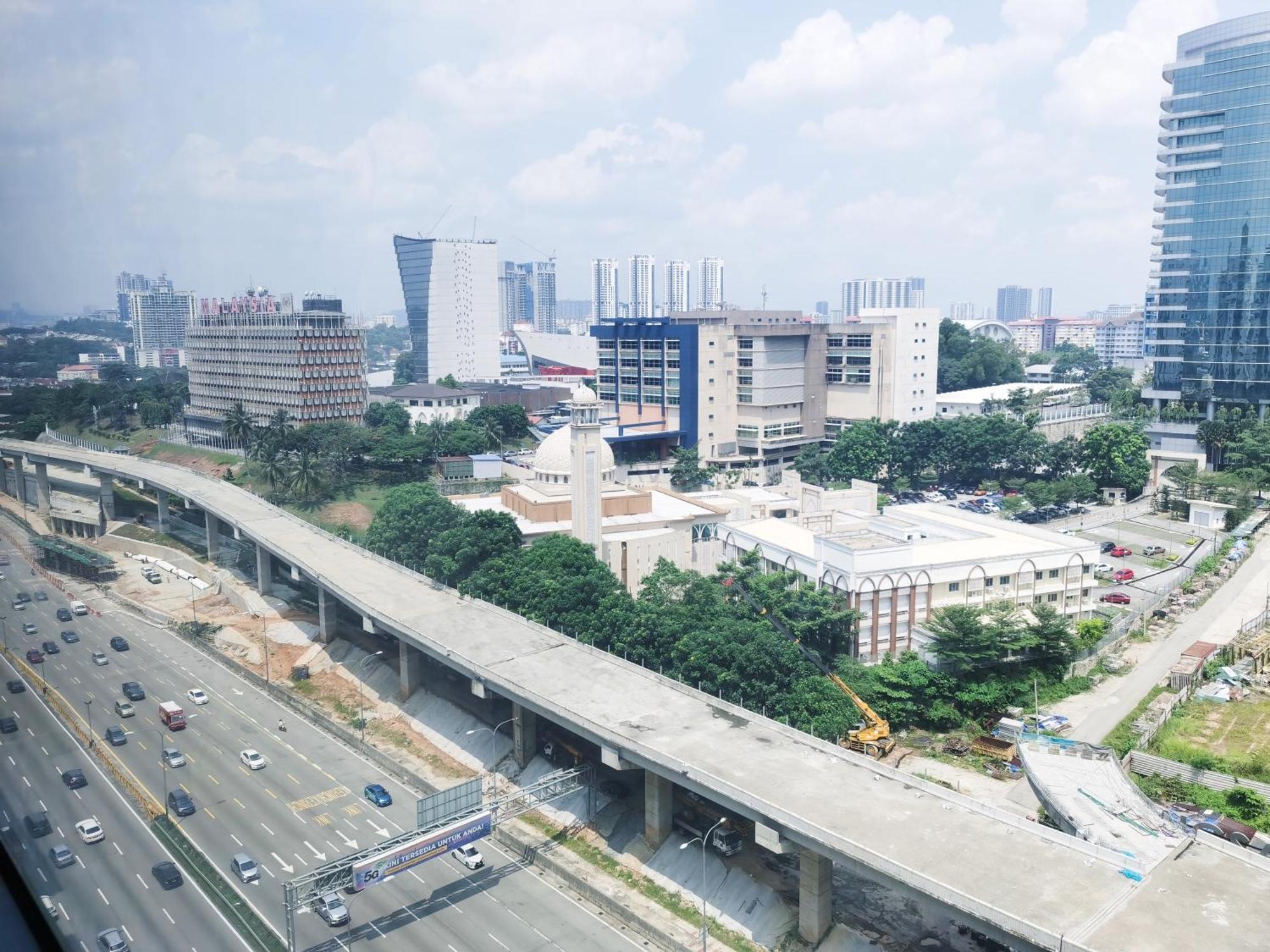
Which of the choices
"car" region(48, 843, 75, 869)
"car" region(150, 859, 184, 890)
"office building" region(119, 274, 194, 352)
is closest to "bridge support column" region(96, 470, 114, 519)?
"office building" region(119, 274, 194, 352)

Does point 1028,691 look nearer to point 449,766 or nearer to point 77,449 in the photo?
point 449,766

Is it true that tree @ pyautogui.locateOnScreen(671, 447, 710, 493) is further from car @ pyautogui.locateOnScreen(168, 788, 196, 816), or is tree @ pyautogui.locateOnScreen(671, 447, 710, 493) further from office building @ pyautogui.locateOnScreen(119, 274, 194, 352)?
car @ pyautogui.locateOnScreen(168, 788, 196, 816)

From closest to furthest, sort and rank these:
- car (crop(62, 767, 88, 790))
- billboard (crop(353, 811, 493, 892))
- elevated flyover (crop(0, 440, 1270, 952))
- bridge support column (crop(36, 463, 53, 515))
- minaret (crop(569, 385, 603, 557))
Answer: car (crop(62, 767, 88, 790))
elevated flyover (crop(0, 440, 1270, 952))
billboard (crop(353, 811, 493, 892))
bridge support column (crop(36, 463, 53, 515))
minaret (crop(569, 385, 603, 557))

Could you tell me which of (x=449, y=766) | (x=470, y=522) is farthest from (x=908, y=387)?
(x=449, y=766)

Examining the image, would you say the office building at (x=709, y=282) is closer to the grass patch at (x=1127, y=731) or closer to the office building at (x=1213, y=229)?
the office building at (x=1213, y=229)

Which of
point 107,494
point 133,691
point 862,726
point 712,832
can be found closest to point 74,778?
point 712,832

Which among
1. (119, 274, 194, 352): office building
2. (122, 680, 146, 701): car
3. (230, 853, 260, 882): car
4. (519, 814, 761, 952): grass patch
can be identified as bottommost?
(519, 814, 761, 952): grass patch
